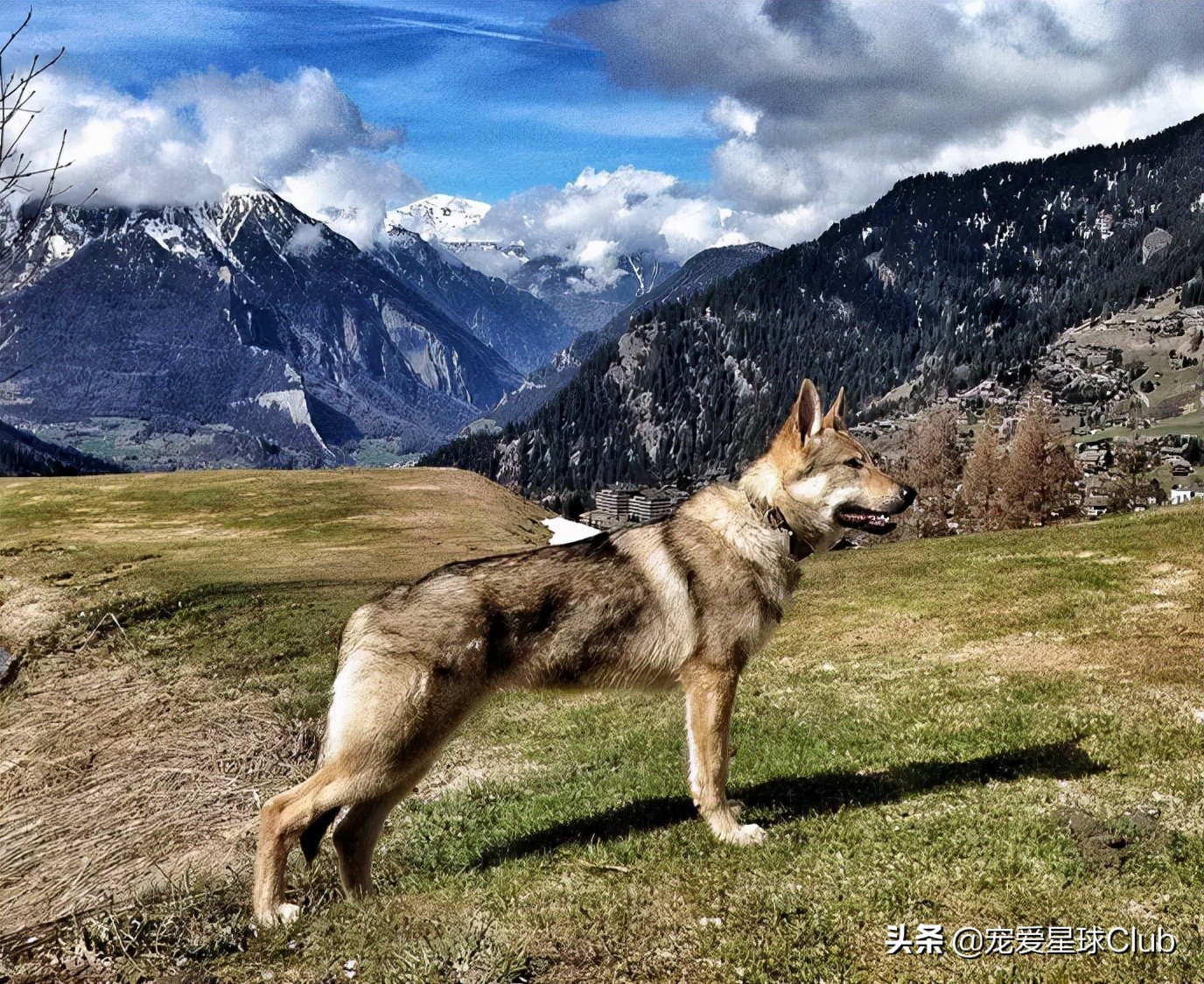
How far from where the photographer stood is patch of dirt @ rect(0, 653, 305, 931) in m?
10.7

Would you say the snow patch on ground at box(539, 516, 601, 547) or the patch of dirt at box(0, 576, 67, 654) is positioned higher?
the patch of dirt at box(0, 576, 67, 654)

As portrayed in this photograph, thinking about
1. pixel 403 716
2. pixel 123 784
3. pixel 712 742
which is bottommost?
pixel 123 784

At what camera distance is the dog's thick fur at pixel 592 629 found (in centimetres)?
749

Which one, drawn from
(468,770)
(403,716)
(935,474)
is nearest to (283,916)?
(403,716)

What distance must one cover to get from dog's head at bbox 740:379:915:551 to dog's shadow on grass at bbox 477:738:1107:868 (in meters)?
2.89

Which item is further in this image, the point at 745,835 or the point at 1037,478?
the point at 1037,478

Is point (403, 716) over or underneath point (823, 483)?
underneath

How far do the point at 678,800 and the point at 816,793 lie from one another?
156 centimetres

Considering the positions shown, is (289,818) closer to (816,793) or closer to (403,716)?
(403,716)

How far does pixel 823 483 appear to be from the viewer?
8.59 m

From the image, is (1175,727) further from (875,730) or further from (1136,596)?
(1136,596)

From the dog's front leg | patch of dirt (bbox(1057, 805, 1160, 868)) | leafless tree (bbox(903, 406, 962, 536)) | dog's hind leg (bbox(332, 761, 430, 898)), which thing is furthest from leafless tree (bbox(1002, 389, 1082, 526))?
dog's hind leg (bbox(332, 761, 430, 898))

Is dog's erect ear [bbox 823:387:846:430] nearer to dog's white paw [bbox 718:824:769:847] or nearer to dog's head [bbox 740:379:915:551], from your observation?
dog's head [bbox 740:379:915:551]

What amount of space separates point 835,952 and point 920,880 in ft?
4.37
